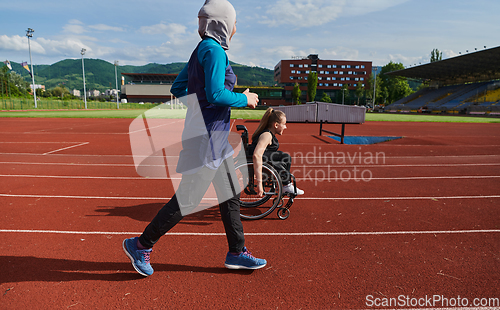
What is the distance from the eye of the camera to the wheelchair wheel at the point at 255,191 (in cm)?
382

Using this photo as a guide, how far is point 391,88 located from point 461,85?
24834 mm

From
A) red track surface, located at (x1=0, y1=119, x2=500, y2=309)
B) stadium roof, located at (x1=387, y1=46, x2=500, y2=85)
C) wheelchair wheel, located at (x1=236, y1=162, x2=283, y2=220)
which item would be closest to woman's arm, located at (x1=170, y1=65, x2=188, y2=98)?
wheelchair wheel, located at (x1=236, y1=162, x2=283, y2=220)

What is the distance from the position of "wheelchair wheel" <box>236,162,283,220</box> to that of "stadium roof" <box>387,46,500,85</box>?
52981 millimetres

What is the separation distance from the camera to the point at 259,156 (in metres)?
3.45

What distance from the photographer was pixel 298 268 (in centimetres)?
284

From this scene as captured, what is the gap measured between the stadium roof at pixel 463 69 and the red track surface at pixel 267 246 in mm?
51213

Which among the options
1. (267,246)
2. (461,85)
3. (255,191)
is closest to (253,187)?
(255,191)

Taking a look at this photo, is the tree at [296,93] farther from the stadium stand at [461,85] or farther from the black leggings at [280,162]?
the black leggings at [280,162]

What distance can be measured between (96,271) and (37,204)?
2643 millimetres

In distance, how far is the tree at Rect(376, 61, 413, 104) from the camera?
8644 cm

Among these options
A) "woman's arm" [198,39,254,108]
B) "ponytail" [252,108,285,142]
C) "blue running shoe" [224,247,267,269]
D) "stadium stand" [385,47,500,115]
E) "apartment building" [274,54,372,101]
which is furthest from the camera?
"apartment building" [274,54,372,101]

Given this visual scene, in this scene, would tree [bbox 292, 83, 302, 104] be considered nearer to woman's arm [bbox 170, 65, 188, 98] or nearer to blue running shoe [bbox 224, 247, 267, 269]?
blue running shoe [bbox 224, 247, 267, 269]

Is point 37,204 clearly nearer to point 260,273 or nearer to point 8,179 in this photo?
point 8,179

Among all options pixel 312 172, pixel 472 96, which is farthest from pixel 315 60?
pixel 312 172
